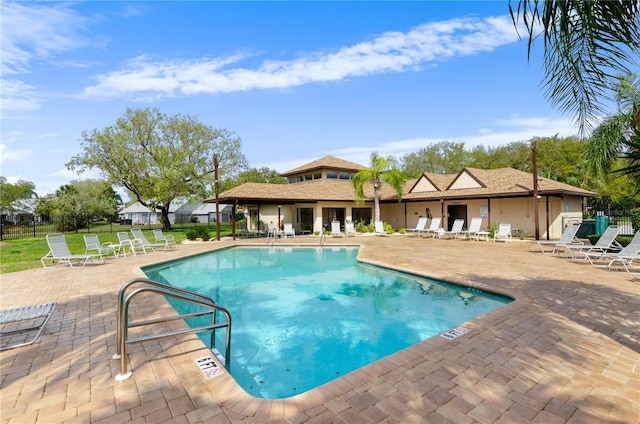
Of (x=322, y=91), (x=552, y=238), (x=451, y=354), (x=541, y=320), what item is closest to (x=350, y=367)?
(x=451, y=354)

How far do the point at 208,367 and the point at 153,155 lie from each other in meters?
32.8

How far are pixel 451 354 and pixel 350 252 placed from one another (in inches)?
472

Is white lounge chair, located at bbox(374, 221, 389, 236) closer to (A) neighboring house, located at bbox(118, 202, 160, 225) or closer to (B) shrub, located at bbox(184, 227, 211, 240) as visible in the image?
(B) shrub, located at bbox(184, 227, 211, 240)

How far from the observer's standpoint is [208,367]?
3.68 meters

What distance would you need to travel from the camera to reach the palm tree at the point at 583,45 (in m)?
2.49

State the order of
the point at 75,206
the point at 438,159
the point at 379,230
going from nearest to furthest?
the point at 379,230 < the point at 75,206 < the point at 438,159

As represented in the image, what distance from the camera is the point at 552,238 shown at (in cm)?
1941

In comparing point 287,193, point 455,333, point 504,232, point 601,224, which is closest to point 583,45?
point 455,333

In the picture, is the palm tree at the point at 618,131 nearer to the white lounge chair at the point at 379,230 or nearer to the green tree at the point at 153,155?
the white lounge chair at the point at 379,230

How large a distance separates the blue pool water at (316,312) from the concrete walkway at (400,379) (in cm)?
126

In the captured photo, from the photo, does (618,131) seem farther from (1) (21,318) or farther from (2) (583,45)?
(1) (21,318)

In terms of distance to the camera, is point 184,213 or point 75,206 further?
point 184,213

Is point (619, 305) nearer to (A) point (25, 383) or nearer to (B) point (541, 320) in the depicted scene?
(B) point (541, 320)

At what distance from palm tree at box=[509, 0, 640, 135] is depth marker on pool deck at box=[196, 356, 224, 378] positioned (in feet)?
14.9
